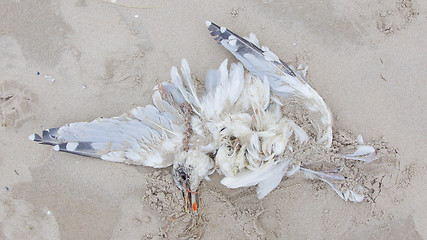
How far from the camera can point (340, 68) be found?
347cm

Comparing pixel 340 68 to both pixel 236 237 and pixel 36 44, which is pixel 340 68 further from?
pixel 36 44

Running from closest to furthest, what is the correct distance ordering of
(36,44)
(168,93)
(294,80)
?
1. (294,80)
2. (168,93)
3. (36,44)

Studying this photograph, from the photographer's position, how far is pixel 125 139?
3174 mm

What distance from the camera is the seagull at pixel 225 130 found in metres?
3.06

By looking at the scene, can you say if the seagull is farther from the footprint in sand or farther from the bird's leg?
the footprint in sand

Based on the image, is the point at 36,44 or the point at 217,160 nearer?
the point at 217,160

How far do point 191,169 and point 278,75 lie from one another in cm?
129

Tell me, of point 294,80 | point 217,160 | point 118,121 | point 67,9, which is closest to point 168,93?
point 118,121

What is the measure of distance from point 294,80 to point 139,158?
1.74m

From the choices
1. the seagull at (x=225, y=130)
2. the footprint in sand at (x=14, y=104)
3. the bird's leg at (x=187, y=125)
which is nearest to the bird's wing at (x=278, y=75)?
the seagull at (x=225, y=130)

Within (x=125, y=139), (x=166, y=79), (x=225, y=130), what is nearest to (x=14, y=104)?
(x=125, y=139)

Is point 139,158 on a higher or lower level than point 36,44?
lower

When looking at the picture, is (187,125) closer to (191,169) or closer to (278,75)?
(191,169)

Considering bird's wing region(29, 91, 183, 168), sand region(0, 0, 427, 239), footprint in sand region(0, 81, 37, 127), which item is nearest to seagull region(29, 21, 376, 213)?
bird's wing region(29, 91, 183, 168)
